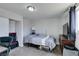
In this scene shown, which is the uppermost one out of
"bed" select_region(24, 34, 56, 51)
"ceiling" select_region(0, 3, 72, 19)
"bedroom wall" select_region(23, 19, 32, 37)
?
"ceiling" select_region(0, 3, 72, 19)

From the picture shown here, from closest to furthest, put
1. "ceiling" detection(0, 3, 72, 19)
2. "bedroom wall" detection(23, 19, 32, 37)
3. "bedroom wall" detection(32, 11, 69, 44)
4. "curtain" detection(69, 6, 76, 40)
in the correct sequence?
"ceiling" detection(0, 3, 72, 19)
"curtain" detection(69, 6, 76, 40)
"bedroom wall" detection(32, 11, 69, 44)
"bedroom wall" detection(23, 19, 32, 37)

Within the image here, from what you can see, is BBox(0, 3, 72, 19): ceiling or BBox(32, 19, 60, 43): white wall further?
BBox(32, 19, 60, 43): white wall

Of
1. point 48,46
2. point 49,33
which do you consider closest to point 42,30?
point 49,33

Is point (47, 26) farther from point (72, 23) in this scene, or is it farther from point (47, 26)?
point (72, 23)

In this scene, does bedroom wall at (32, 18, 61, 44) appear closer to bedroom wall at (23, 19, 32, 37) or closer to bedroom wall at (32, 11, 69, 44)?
bedroom wall at (32, 11, 69, 44)

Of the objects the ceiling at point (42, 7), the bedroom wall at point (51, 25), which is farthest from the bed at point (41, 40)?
the ceiling at point (42, 7)

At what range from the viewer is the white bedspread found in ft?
9.73

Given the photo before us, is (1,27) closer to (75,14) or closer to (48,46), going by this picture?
(48,46)

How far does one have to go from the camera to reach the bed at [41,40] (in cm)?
296

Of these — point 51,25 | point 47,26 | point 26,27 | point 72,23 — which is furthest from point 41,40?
point 72,23

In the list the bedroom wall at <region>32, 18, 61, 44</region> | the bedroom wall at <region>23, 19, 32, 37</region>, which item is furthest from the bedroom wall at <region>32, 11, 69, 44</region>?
the bedroom wall at <region>23, 19, 32, 37</region>

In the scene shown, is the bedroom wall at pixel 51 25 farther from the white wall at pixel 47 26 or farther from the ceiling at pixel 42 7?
the ceiling at pixel 42 7

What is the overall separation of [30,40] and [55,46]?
1.07 metres

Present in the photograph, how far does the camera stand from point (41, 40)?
316cm
